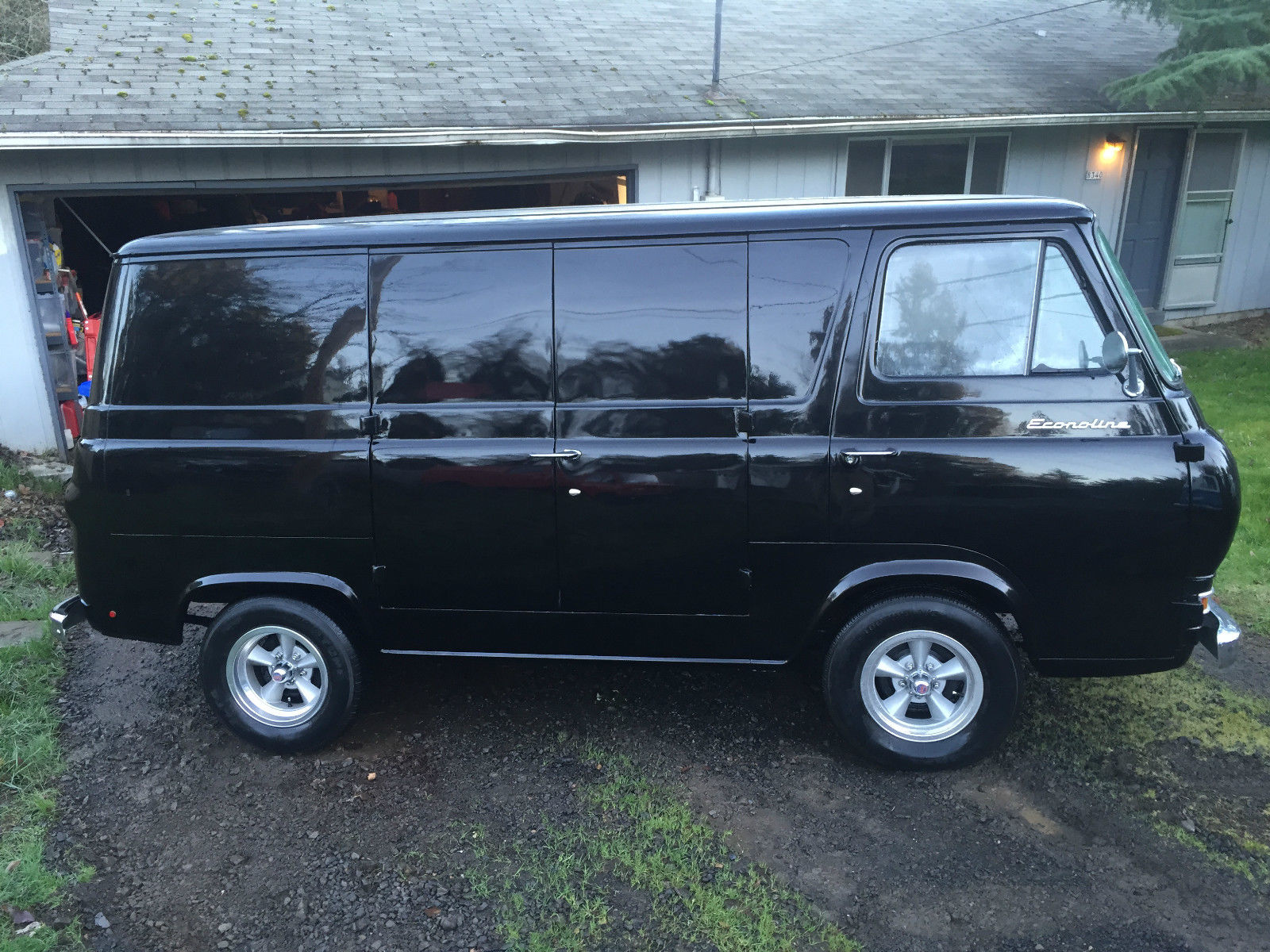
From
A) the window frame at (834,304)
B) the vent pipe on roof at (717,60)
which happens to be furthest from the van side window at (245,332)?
the vent pipe on roof at (717,60)

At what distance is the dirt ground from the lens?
3.17 m

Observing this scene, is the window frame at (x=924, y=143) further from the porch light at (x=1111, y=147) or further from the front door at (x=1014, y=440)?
the front door at (x=1014, y=440)

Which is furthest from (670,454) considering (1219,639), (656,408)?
(1219,639)

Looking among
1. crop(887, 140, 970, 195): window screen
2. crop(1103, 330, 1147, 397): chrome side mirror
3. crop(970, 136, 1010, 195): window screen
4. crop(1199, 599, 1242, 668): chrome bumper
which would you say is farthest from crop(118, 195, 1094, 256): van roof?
crop(970, 136, 1010, 195): window screen

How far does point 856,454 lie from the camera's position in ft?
12.1

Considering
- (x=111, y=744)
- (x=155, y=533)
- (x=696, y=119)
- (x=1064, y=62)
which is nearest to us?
(x=155, y=533)

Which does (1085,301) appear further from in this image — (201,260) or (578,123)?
(578,123)

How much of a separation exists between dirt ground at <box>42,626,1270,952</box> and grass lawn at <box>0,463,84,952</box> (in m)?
0.09

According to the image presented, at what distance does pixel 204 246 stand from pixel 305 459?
100 cm

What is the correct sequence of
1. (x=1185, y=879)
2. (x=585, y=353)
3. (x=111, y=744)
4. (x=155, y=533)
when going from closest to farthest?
(x=1185, y=879)
(x=585, y=353)
(x=155, y=533)
(x=111, y=744)

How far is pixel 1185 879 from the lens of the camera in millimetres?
3311

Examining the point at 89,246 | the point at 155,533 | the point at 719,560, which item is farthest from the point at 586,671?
the point at 89,246

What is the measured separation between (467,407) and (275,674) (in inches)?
60.3

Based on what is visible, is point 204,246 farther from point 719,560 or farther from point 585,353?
point 719,560
